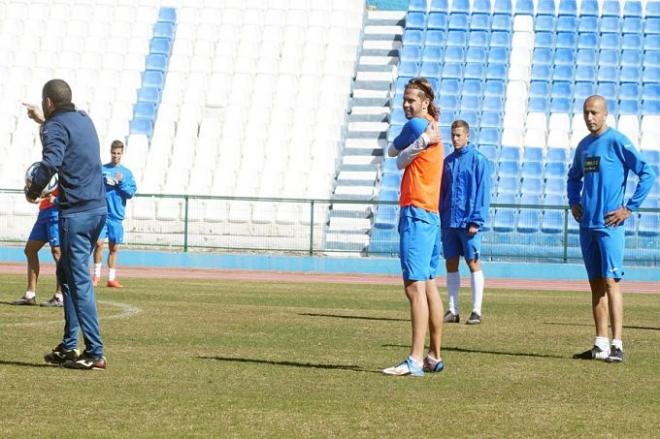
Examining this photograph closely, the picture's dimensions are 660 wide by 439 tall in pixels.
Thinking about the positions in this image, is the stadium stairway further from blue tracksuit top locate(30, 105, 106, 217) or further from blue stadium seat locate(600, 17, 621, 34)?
blue tracksuit top locate(30, 105, 106, 217)

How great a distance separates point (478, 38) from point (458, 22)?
0.83m

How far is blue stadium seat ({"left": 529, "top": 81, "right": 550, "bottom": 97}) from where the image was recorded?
112ft

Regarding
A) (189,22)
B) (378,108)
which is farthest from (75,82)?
(378,108)

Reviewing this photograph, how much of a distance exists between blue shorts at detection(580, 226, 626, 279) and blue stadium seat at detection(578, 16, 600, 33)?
83.9ft

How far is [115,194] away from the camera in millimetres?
19594

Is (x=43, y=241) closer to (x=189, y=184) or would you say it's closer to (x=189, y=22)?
(x=189, y=184)

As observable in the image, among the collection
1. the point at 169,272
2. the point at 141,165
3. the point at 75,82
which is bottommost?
the point at 169,272

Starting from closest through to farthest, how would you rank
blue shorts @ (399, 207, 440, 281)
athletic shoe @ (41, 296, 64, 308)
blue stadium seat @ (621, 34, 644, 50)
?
blue shorts @ (399, 207, 440, 281) → athletic shoe @ (41, 296, 64, 308) → blue stadium seat @ (621, 34, 644, 50)

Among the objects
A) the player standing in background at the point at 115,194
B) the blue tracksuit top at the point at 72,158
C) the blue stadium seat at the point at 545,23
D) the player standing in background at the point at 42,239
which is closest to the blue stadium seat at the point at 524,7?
the blue stadium seat at the point at 545,23

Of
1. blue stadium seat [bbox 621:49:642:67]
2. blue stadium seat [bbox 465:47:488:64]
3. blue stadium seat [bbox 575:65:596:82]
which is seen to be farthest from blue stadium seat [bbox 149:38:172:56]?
→ blue stadium seat [bbox 621:49:642:67]

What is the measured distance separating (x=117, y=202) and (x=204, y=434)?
1330 cm

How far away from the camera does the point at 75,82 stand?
35.8 meters

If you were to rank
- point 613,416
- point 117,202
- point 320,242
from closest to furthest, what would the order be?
point 613,416, point 117,202, point 320,242

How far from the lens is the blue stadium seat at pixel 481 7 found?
36.5 m
